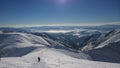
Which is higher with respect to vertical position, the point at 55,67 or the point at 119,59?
the point at 55,67

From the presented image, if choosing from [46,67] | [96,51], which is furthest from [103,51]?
[46,67]

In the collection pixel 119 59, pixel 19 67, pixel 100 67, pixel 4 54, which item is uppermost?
pixel 19 67

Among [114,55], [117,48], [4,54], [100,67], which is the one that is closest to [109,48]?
[117,48]

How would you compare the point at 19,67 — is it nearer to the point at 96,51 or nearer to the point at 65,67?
the point at 65,67

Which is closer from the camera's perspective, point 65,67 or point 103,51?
point 65,67

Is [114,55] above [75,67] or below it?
below

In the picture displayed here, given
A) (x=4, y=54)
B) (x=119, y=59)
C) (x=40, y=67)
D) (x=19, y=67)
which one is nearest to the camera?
(x=19, y=67)

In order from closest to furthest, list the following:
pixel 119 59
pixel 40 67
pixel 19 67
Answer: pixel 19 67 < pixel 40 67 < pixel 119 59

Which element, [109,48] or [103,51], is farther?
[109,48]

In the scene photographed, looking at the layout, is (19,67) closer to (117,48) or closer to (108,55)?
(108,55)
